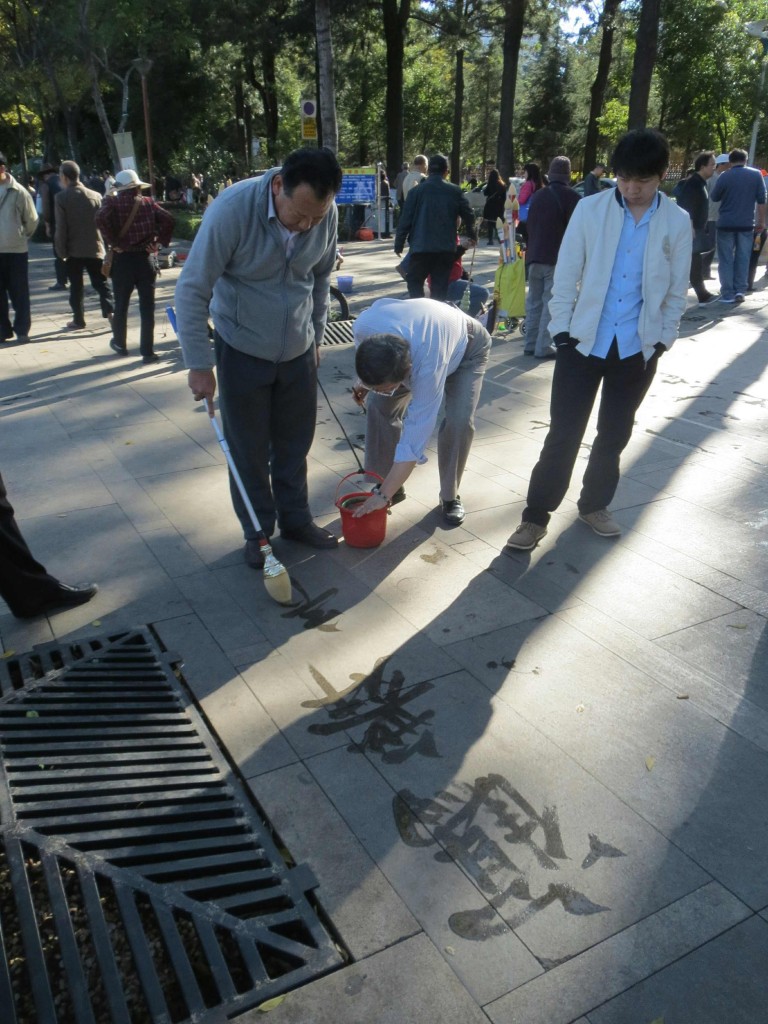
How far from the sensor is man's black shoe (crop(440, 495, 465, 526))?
4477mm

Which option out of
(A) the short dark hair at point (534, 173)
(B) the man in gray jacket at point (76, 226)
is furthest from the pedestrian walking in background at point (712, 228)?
(B) the man in gray jacket at point (76, 226)

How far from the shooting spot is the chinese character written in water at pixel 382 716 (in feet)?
9.12

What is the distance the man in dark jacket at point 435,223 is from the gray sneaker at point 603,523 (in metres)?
4.21

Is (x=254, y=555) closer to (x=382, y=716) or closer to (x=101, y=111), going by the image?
(x=382, y=716)

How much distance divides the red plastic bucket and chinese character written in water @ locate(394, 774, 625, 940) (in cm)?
172

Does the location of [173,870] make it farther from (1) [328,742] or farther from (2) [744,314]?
(2) [744,314]

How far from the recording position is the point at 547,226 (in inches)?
302

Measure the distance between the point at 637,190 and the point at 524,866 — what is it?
9.38 ft

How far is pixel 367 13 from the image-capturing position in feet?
77.1

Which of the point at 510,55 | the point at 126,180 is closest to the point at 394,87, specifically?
the point at 510,55

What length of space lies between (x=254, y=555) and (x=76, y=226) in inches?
264

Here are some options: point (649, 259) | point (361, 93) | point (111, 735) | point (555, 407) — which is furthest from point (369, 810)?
point (361, 93)

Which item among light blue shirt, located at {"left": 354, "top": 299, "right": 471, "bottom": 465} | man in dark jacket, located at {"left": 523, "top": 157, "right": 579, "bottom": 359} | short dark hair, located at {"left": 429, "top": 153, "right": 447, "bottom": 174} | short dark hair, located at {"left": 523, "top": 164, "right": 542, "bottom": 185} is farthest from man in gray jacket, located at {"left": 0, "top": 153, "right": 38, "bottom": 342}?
short dark hair, located at {"left": 523, "top": 164, "right": 542, "bottom": 185}

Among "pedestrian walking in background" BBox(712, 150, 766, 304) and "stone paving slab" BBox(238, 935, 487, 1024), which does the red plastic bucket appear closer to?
"stone paving slab" BBox(238, 935, 487, 1024)
